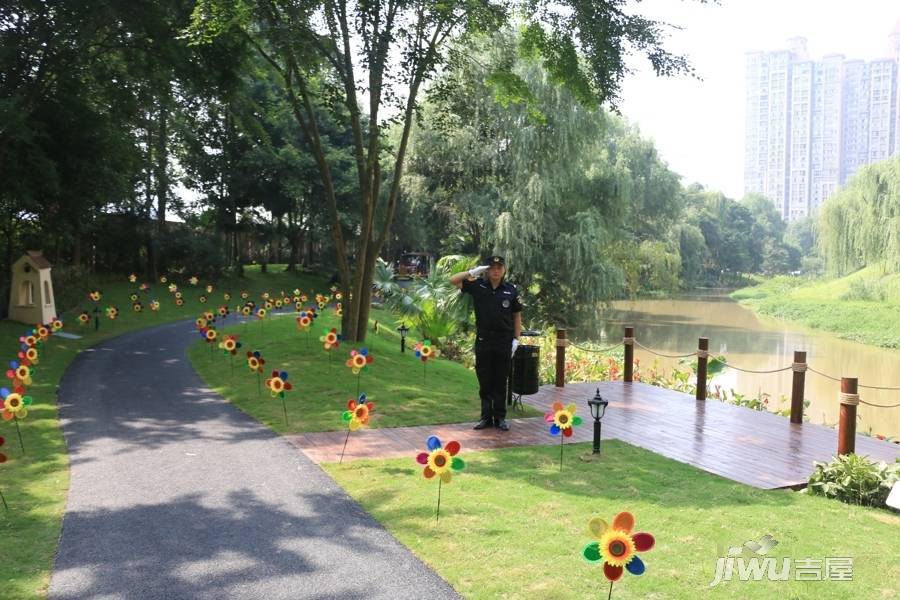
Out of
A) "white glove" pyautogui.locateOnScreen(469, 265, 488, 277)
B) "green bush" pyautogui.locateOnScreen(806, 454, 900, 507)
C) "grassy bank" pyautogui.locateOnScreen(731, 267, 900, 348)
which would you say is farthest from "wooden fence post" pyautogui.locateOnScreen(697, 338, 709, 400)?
"grassy bank" pyautogui.locateOnScreen(731, 267, 900, 348)

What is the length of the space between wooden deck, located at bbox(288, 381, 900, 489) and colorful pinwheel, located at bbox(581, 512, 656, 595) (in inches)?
128

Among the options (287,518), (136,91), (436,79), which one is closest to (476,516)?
(287,518)

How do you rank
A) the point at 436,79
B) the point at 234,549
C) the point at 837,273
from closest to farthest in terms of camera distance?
the point at 234,549
the point at 436,79
the point at 837,273

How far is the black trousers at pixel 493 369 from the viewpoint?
7344 millimetres

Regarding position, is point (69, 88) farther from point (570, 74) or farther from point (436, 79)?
point (570, 74)

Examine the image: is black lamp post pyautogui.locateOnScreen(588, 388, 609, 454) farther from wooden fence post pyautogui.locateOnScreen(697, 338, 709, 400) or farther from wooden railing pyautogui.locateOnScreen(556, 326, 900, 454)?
wooden fence post pyautogui.locateOnScreen(697, 338, 709, 400)

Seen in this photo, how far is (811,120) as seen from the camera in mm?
129750

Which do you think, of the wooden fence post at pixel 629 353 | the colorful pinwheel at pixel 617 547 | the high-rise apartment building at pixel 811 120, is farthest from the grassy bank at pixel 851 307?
the high-rise apartment building at pixel 811 120

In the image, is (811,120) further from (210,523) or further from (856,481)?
(210,523)

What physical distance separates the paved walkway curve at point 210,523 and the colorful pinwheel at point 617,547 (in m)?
1.01

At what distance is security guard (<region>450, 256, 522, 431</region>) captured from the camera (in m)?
7.26

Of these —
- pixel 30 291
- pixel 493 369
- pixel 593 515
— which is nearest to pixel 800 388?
pixel 493 369

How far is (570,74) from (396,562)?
988cm

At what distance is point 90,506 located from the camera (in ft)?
16.9
